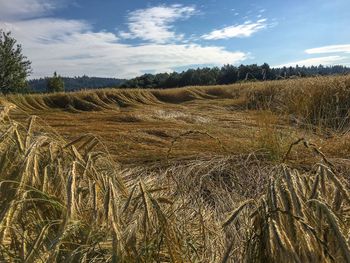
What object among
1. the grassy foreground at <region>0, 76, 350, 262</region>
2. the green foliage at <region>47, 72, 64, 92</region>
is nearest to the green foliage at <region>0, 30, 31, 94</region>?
the green foliage at <region>47, 72, 64, 92</region>

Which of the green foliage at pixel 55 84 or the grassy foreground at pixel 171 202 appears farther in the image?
the green foliage at pixel 55 84

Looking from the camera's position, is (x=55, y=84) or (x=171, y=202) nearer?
(x=171, y=202)

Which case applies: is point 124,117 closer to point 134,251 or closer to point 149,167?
point 149,167

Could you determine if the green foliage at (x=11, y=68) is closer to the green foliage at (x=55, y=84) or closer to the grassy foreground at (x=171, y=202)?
the green foliage at (x=55, y=84)

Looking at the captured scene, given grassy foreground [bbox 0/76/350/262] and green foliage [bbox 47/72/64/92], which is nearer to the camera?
grassy foreground [bbox 0/76/350/262]

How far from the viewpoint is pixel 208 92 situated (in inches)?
719

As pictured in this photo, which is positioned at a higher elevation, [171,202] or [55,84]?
[171,202]

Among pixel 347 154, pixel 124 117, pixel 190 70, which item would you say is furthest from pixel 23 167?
pixel 190 70

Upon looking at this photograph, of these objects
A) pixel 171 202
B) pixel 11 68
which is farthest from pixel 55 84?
pixel 171 202

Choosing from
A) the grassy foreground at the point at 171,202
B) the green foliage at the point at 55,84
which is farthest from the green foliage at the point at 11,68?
the grassy foreground at the point at 171,202

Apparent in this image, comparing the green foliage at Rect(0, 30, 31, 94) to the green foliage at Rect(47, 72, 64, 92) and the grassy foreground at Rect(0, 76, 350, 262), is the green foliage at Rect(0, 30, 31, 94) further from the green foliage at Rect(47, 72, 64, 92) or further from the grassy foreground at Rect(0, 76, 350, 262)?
the grassy foreground at Rect(0, 76, 350, 262)

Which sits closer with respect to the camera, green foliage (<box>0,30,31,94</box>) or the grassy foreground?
the grassy foreground

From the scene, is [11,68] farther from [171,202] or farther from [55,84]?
[171,202]

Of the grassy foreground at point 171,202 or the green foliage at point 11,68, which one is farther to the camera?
the green foliage at point 11,68
